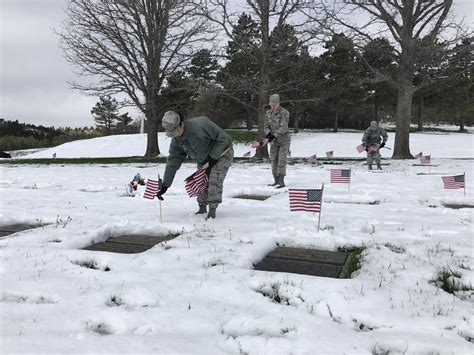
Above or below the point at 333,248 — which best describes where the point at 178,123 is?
above

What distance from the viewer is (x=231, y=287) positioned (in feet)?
10.9

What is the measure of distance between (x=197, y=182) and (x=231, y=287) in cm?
283

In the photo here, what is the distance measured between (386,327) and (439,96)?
47.8m

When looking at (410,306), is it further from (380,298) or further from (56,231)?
(56,231)

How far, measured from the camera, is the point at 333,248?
15.2 ft

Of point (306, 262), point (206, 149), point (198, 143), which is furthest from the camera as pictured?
point (206, 149)

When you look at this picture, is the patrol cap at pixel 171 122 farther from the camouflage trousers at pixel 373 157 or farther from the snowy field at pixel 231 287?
the camouflage trousers at pixel 373 157

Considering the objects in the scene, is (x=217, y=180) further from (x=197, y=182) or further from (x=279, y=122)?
(x=279, y=122)

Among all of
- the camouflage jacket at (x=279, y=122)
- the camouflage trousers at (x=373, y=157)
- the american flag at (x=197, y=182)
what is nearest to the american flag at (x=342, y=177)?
the camouflage jacket at (x=279, y=122)

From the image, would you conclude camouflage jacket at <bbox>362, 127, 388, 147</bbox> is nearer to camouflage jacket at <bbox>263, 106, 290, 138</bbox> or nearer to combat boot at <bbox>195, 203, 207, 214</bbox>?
camouflage jacket at <bbox>263, 106, 290, 138</bbox>

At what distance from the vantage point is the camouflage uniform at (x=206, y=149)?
584 centimetres

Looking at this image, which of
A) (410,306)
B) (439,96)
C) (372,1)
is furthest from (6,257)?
(439,96)

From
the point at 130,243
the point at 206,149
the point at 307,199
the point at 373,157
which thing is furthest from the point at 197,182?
the point at 373,157

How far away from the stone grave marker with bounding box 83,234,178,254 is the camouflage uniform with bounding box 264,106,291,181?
477 centimetres
